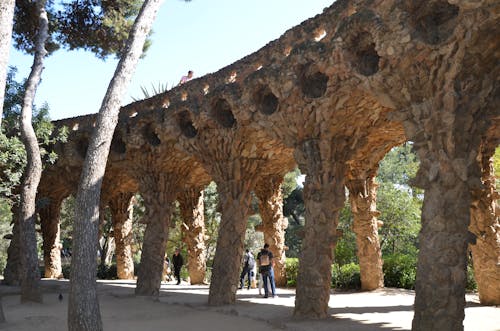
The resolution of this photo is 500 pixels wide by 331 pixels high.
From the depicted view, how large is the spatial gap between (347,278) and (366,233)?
74.8 inches

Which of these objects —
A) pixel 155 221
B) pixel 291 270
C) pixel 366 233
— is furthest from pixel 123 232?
pixel 366 233

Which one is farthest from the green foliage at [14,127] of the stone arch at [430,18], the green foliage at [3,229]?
the green foliage at [3,229]

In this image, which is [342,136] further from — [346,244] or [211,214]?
[211,214]

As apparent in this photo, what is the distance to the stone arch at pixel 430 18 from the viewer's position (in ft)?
19.2

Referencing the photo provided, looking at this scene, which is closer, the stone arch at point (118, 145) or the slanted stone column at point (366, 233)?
the slanted stone column at point (366, 233)

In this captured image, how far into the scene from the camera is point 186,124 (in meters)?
11.5

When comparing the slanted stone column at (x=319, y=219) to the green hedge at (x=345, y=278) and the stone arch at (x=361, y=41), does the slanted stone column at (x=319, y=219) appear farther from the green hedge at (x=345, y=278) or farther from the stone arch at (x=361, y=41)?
the green hedge at (x=345, y=278)

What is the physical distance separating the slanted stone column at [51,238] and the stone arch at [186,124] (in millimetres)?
9410

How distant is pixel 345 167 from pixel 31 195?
7.34 meters

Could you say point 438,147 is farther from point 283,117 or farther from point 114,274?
point 114,274

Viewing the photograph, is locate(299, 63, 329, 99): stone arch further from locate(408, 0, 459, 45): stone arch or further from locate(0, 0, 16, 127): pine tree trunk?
locate(0, 0, 16, 127): pine tree trunk

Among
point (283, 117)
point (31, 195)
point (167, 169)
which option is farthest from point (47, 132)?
point (283, 117)

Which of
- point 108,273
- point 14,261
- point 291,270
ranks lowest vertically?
point 108,273

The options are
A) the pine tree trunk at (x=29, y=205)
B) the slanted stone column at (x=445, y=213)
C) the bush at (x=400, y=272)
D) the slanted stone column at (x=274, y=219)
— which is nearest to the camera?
the slanted stone column at (x=445, y=213)
